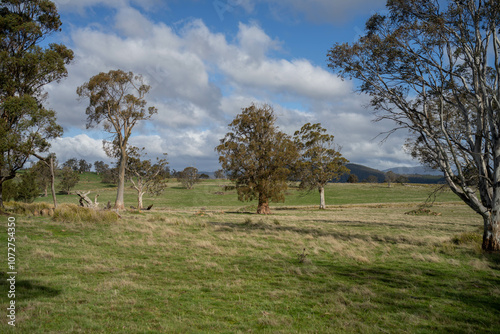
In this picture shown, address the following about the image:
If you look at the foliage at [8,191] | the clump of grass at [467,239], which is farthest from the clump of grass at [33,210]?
the clump of grass at [467,239]

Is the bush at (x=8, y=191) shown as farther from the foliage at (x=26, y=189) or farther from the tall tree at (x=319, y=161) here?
the tall tree at (x=319, y=161)

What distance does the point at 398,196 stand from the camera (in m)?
72.4

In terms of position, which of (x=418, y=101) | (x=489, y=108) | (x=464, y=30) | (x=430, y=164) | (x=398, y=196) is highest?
(x=464, y=30)

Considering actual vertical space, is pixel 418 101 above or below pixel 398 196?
above

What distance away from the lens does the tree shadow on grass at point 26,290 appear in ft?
20.7

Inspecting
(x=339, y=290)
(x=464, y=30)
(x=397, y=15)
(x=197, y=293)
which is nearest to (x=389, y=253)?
(x=339, y=290)

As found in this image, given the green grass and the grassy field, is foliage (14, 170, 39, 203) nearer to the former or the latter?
the green grass

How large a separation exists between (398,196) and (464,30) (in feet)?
214

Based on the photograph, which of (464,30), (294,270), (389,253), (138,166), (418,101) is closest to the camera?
(294,270)

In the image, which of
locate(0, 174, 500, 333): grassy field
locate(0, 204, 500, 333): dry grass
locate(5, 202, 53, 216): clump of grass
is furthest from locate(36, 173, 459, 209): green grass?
locate(0, 204, 500, 333): dry grass

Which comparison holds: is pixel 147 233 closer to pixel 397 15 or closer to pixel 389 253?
pixel 389 253

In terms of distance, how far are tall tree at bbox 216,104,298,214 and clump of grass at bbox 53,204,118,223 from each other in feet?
55.8

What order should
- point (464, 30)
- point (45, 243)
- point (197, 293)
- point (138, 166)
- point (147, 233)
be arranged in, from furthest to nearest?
1. point (138, 166)
2. point (147, 233)
3. point (464, 30)
4. point (45, 243)
5. point (197, 293)

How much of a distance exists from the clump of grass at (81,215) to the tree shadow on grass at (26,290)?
36.5ft
